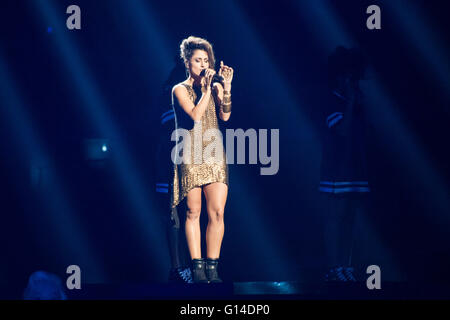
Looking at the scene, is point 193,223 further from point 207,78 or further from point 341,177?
point 341,177

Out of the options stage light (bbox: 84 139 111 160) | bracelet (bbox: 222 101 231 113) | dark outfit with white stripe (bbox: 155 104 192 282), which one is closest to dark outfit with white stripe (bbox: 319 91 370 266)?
bracelet (bbox: 222 101 231 113)

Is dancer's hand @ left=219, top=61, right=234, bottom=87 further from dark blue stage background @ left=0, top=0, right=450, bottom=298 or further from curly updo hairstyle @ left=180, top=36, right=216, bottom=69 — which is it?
dark blue stage background @ left=0, top=0, right=450, bottom=298

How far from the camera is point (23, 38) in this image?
4.38 metres

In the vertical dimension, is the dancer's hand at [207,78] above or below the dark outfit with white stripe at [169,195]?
above

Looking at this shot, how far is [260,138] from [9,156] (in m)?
2.14

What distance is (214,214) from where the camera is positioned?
387 cm

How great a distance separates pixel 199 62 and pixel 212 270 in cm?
158

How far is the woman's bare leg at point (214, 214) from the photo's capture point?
3861mm

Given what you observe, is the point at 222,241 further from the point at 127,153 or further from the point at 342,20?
the point at 342,20

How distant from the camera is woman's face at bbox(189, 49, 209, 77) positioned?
3.98 m

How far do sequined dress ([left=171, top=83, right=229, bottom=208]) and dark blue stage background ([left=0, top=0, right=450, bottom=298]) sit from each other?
0.41 m

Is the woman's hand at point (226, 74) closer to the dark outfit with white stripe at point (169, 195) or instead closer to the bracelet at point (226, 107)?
the bracelet at point (226, 107)

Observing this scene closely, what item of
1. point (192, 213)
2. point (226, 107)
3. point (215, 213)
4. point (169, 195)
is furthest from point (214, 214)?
point (226, 107)

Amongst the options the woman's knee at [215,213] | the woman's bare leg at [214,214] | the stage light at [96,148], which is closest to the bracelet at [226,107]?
the woman's bare leg at [214,214]
